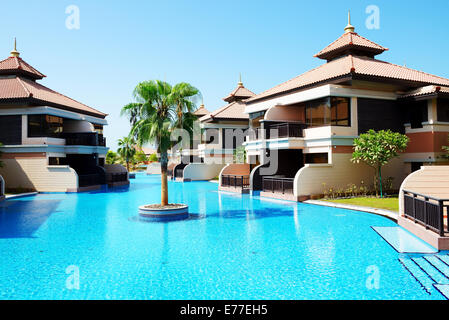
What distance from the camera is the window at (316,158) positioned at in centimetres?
2275

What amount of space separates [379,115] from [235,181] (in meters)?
10.5

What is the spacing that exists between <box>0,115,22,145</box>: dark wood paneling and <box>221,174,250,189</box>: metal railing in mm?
15531

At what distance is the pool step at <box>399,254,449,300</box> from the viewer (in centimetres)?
652

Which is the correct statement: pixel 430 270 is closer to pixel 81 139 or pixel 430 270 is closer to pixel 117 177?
pixel 81 139

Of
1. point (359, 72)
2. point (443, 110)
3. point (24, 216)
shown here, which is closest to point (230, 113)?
point (359, 72)

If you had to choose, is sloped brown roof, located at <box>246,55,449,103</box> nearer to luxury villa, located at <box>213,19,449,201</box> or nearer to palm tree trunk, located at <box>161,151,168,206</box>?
luxury villa, located at <box>213,19,449,201</box>

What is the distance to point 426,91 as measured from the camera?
19516 millimetres

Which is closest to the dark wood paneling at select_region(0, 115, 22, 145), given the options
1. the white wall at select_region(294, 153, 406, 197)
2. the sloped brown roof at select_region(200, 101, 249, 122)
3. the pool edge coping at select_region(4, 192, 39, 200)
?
the pool edge coping at select_region(4, 192, 39, 200)

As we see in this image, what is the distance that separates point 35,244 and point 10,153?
18632 mm

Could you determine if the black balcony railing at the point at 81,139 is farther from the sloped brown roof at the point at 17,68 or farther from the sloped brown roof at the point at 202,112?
the sloped brown roof at the point at 202,112

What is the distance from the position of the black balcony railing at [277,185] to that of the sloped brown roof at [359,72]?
6045 millimetres

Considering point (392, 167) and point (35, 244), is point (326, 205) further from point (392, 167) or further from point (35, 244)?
point (35, 244)
